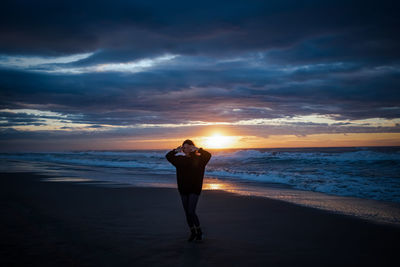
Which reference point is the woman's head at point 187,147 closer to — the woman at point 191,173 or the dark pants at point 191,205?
the woman at point 191,173

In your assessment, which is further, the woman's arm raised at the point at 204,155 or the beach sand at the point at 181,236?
the woman's arm raised at the point at 204,155

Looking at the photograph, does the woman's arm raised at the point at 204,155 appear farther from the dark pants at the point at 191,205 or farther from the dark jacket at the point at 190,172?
the dark pants at the point at 191,205

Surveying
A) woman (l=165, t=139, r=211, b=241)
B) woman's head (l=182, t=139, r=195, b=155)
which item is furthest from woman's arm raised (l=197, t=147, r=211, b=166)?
woman's head (l=182, t=139, r=195, b=155)

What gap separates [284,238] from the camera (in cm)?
572

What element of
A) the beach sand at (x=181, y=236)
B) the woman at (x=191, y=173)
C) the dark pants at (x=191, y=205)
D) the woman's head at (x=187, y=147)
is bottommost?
the beach sand at (x=181, y=236)

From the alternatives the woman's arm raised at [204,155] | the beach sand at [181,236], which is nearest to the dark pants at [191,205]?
the beach sand at [181,236]

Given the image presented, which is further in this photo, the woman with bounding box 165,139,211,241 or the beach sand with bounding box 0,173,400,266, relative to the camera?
the woman with bounding box 165,139,211,241

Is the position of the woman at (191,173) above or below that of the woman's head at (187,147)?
below

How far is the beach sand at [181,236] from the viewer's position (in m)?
4.59

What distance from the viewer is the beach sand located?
4586 millimetres

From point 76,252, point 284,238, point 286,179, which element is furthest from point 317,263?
point 286,179

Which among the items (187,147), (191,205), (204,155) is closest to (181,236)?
(191,205)

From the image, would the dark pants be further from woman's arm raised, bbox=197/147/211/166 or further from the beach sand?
woman's arm raised, bbox=197/147/211/166

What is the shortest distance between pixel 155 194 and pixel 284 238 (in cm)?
647
